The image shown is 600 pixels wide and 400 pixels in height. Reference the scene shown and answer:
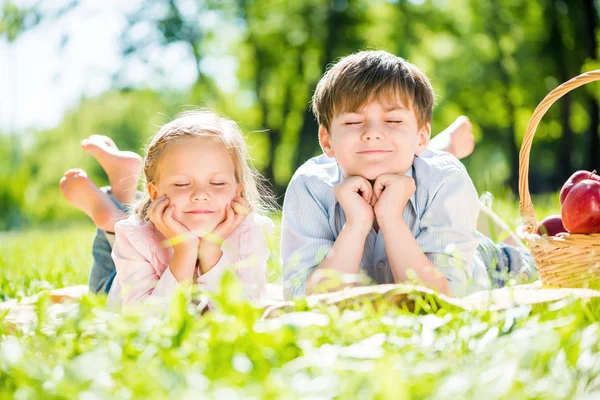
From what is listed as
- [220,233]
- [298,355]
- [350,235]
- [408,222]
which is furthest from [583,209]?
[298,355]

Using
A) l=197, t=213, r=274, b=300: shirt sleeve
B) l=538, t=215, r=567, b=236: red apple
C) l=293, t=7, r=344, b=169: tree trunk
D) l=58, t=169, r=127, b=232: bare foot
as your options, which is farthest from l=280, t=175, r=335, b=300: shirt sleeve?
l=293, t=7, r=344, b=169: tree trunk

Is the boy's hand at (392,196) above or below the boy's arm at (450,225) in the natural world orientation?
above

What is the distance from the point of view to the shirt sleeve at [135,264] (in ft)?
9.18

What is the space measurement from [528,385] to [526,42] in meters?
19.9

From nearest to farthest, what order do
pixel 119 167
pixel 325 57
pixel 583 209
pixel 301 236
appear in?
pixel 583 209
pixel 301 236
pixel 119 167
pixel 325 57

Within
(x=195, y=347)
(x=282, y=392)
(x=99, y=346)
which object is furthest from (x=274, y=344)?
(x=99, y=346)

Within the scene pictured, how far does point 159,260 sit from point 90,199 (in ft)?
3.95

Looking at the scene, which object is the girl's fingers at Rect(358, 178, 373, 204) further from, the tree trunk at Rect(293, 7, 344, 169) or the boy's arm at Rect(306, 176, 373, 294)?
the tree trunk at Rect(293, 7, 344, 169)

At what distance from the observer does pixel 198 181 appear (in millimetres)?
2822

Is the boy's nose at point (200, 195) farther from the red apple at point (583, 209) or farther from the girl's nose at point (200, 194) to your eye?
the red apple at point (583, 209)

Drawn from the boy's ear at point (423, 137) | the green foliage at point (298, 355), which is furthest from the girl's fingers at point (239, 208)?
the green foliage at point (298, 355)

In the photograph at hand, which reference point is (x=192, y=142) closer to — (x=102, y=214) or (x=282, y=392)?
(x=102, y=214)

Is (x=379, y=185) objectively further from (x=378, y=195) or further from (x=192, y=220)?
(x=192, y=220)

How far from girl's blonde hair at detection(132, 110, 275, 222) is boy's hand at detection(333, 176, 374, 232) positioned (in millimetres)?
484
